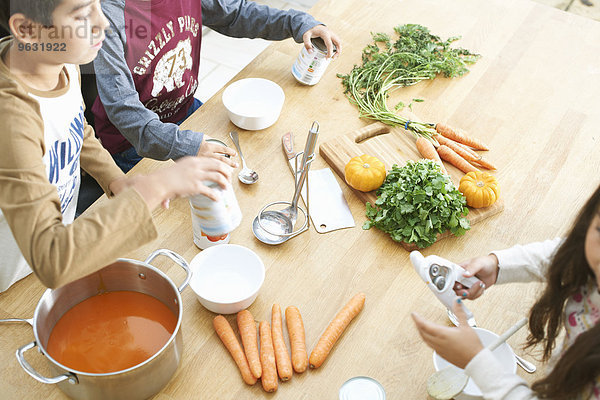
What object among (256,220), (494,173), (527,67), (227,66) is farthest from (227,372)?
(227,66)

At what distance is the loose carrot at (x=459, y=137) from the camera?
167 centimetres

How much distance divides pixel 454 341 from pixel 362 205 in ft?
1.80

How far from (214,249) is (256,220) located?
0.56ft

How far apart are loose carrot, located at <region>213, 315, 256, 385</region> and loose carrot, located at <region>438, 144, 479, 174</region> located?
0.84m

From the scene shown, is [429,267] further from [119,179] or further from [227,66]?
[227,66]

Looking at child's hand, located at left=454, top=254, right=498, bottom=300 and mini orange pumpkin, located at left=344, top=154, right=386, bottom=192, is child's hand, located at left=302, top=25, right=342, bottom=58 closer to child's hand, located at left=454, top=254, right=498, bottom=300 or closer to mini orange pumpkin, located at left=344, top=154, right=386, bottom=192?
mini orange pumpkin, located at left=344, top=154, right=386, bottom=192

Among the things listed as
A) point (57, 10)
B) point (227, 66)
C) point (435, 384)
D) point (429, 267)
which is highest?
point (57, 10)

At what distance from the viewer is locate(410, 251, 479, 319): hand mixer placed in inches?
44.6

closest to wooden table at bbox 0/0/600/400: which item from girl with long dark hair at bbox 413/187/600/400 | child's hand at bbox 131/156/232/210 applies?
girl with long dark hair at bbox 413/187/600/400

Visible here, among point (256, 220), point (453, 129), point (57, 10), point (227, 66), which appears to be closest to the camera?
point (57, 10)

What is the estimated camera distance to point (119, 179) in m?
1.38

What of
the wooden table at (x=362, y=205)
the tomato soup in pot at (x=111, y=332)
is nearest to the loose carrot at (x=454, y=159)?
the wooden table at (x=362, y=205)

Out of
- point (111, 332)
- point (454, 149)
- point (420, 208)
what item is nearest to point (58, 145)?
point (111, 332)

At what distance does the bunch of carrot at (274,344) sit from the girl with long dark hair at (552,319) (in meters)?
0.21
